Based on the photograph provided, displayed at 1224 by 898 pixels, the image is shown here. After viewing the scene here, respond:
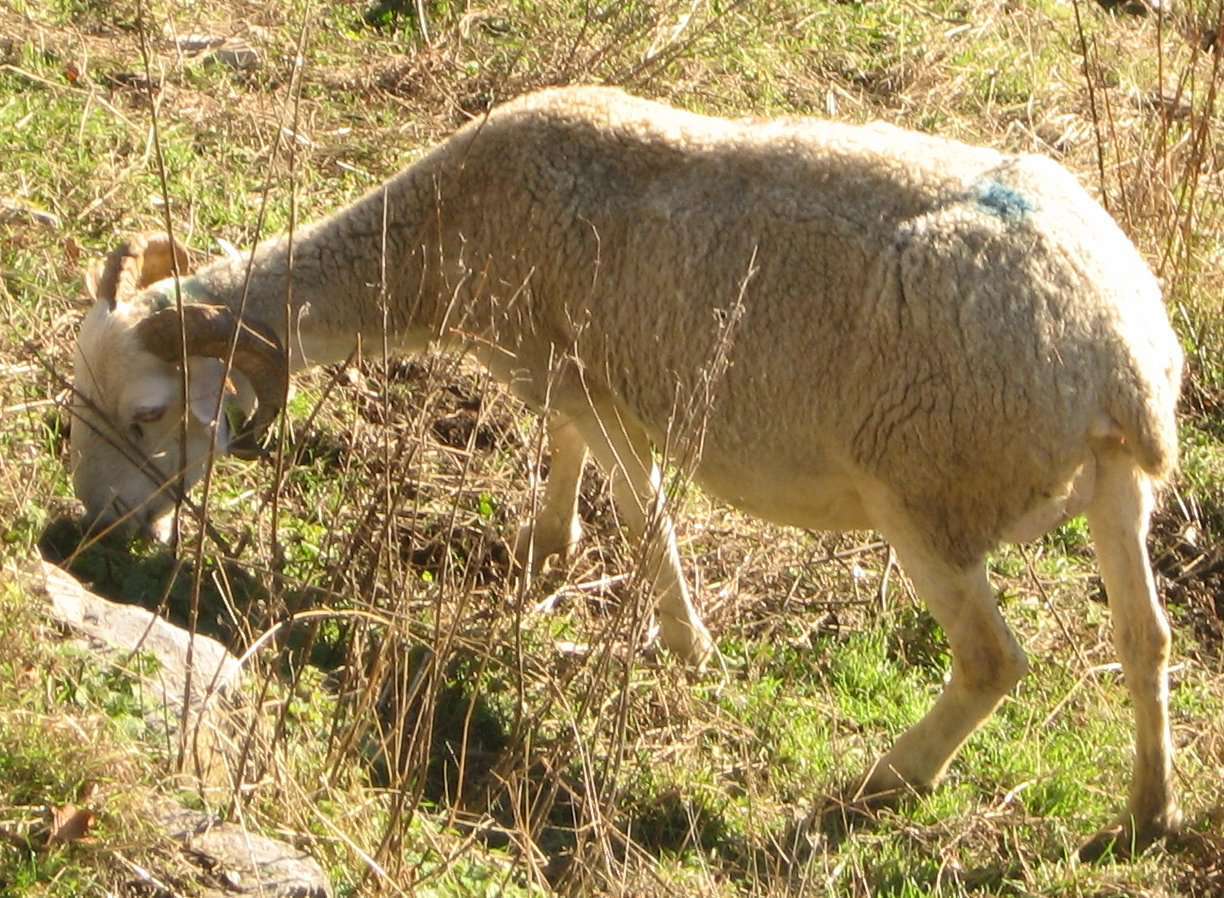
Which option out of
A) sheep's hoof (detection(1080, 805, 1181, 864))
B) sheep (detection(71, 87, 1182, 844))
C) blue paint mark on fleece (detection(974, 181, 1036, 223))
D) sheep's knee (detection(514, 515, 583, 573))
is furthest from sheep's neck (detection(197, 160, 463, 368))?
sheep's hoof (detection(1080, 805, 1181, 864))

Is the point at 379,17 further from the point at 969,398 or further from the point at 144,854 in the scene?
the point at 144,854

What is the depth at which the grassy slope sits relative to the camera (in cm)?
452

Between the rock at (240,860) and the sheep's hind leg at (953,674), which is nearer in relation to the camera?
the rock at (240,860)

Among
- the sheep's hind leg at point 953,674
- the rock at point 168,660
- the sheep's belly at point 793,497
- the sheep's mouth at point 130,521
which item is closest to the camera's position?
the rock at point 168,660

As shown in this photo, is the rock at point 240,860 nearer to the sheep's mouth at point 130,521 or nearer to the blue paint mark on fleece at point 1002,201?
the sheep's mouth at point 130,521

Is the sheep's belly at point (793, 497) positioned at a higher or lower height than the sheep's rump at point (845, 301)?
lower

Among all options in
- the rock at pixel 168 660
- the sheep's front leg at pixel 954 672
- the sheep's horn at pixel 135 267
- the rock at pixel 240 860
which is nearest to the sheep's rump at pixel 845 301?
the sheep's front leg at pixel 954 672

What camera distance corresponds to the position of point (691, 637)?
6.44 metres

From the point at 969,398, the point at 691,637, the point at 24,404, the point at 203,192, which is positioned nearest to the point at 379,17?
the point at 203,192

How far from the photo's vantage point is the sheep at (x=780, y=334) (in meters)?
5.22

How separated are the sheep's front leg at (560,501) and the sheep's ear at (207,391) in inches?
49.9

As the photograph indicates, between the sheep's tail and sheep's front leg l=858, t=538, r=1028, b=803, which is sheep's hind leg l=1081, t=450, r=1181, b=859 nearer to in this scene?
the sheep's tail

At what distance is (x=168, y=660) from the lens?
486cm

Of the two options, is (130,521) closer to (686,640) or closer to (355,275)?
(355,275)
